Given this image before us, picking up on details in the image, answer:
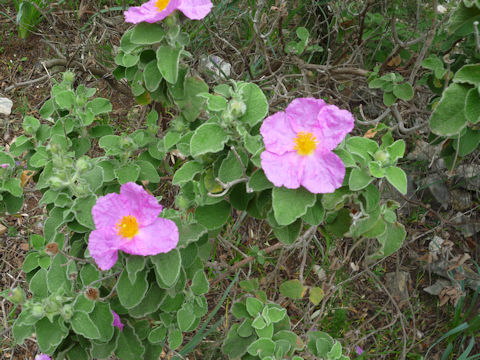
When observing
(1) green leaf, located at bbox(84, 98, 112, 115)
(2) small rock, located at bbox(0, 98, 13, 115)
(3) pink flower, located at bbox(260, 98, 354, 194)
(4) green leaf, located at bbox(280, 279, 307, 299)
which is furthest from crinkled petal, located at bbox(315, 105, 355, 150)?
(2) small rock, located at bbox(0, 98, 13, 115)

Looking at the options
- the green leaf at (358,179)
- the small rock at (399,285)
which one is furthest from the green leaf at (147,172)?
the small rock at (399,285)

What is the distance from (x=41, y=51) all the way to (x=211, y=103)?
2386 millimetres

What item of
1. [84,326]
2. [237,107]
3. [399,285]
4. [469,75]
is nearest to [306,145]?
[237,107]

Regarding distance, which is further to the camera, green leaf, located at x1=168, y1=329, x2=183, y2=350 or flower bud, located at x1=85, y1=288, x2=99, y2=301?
green leaf, located at x1=168, y1=329, x2=183, y2=350

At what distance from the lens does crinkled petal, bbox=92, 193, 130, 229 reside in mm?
1281

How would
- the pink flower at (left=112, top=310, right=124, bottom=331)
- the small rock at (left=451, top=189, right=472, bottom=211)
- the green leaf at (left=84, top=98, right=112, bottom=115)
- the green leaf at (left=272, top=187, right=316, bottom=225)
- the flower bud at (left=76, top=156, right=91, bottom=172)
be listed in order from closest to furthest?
the green leaf at (left=272, top=187, right=316, bottom=225) → the flower bud at (left=76, top=156, right=91, bottom=172) → the pink flower at (left=112, top=310, right=124, bottom=331) → the green leaf at (left=84, top=98, right=112, bottom=115) → the small rock at (left=451, top=189, right=472, bottom=211)

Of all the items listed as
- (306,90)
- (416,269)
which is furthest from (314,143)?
(416,269)

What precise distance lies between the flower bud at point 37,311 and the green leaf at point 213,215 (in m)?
0.53

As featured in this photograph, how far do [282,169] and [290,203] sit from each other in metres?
0.10

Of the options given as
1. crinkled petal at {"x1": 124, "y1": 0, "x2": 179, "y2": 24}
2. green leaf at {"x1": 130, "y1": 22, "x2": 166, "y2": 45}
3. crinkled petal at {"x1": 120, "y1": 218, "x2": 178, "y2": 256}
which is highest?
crinkled petal at {"x1": 124, "y1": 0, "x2": 179, "y2": 24}

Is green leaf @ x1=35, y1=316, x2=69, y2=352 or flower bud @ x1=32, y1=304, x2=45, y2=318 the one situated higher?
flower bud @ x1=32, y1=304, x2=45, y2=318

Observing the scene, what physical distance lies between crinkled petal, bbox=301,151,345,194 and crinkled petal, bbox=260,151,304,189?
0.8 inches

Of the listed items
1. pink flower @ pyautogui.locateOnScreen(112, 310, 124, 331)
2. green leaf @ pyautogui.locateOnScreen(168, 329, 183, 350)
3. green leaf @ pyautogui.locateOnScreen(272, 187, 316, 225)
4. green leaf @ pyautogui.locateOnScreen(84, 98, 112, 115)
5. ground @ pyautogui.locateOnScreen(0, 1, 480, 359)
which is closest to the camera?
green leaf @ pyautogui.locateOnScreen(272, 187, 316, 225)

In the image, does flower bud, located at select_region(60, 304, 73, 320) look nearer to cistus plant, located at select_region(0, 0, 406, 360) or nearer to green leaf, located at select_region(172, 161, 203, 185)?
cistus plant, located at select_region(0, 0, 406, 360)
